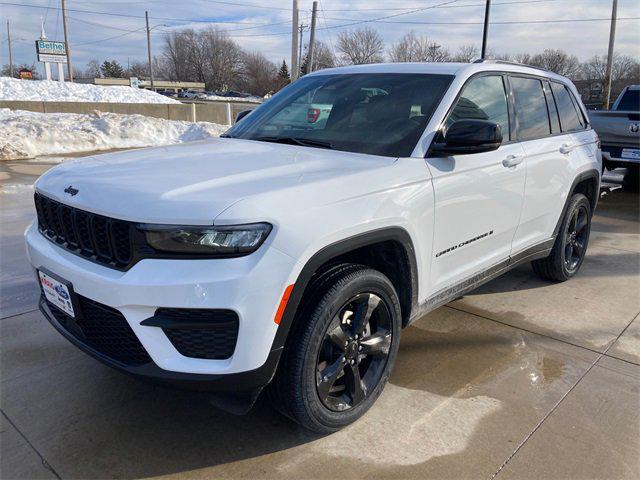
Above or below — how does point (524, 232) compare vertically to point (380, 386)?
above

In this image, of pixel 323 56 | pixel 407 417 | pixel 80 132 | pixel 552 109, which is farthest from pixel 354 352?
pixel 323 56

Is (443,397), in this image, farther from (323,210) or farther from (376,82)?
(376,82)

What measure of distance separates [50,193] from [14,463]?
1.29m

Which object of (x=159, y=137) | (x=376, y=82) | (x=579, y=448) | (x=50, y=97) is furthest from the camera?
(x=50, y=97)

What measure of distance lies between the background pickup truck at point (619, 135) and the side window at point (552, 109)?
5.34m

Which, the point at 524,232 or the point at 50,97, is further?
the point at 50,97

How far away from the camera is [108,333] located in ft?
7.75

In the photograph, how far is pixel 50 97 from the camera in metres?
23.2

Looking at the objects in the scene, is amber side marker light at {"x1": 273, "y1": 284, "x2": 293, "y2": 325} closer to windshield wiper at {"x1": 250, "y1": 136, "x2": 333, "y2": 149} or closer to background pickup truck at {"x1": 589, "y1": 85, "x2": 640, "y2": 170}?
windshield wiper at {"x1": 250, "y1": 136, "x2": 333, "y2": 149}

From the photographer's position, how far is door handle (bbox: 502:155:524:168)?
3547 mm

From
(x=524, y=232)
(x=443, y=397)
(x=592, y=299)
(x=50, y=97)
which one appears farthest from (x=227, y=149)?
(x=50, y=97)

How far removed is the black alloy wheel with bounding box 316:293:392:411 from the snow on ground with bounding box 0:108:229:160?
10.9m

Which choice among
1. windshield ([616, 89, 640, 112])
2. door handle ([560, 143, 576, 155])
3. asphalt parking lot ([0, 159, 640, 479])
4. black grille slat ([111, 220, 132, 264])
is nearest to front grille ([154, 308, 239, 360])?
black grille slat ([111, 220, 132, 264])

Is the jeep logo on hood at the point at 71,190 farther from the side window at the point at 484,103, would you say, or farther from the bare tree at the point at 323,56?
the bare tree at the point at 323,56
